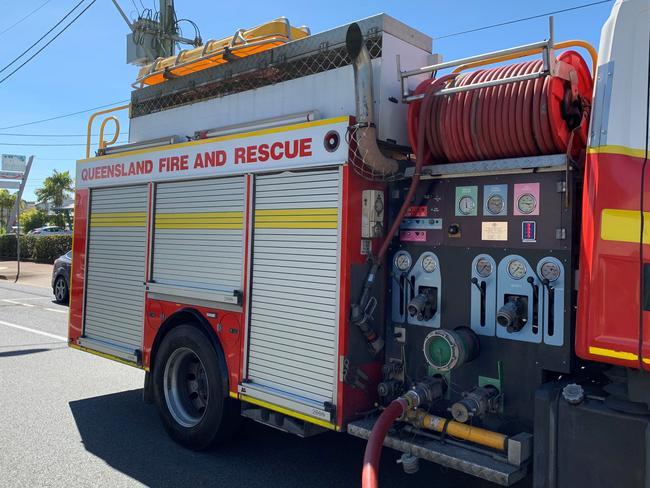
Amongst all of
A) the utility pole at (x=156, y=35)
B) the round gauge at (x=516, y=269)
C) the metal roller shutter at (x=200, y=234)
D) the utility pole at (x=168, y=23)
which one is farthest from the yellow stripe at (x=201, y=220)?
the utility pole at (x=168, y=23)

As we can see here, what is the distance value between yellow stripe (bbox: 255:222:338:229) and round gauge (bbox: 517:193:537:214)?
1.18 m

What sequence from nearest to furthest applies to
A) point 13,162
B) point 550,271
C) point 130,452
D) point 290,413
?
point 550,271 < point 290,413 < point 130,452 < point 13,162

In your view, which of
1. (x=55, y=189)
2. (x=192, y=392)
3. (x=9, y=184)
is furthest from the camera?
(x=55, y=189)

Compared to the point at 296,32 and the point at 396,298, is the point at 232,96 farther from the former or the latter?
the point at 396,298

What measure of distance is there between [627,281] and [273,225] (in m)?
2.51

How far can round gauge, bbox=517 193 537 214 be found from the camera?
3.57 m

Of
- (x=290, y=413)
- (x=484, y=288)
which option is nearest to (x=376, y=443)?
(x=290, y=413)

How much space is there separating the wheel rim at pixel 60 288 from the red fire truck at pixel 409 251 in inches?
444

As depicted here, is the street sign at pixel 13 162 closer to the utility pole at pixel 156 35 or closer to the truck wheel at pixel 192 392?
the utility pole at pixel 156 35

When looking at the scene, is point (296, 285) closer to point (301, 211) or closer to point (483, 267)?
point (301, 211)

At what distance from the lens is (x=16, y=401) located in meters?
6.52

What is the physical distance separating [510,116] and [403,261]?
3.88 ft

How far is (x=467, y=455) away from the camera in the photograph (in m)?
3.50

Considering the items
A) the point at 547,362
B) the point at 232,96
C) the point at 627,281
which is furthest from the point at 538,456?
the point at 232,96
